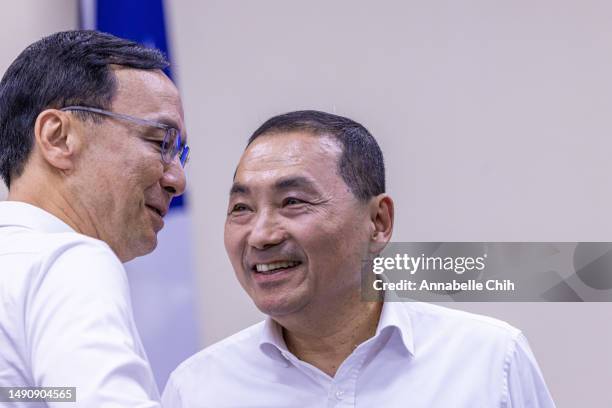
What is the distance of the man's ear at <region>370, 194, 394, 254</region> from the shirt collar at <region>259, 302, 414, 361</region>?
0.13m

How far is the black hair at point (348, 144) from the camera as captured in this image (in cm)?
177

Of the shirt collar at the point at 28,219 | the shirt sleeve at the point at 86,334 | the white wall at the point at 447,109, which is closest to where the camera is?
the shirt sleeve at the point at 86,334

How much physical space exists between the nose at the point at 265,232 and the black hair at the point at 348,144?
0.63ft

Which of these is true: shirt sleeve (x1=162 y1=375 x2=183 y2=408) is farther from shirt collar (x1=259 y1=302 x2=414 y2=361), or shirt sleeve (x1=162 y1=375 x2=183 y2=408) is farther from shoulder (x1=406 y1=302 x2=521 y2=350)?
shoulder (x1=406 y1=302 x2=521 y2=350)

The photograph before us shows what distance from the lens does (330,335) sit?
1722 millimetres

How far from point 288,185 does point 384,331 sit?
14.0 inches

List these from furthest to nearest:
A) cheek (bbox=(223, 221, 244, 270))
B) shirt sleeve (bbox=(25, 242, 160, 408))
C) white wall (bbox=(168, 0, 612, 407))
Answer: white wall (bbox=(168, 0, 612, 407)) < cheek (bbox=(223, 221, 244, 270)) < shirt sleeve (bbox=(25, 242, 160, 408))

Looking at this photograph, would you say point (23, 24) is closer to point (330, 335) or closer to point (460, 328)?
point (330, 335)

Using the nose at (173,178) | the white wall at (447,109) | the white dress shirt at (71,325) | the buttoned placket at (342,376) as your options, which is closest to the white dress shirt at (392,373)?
the buttoned placket at (342,376)

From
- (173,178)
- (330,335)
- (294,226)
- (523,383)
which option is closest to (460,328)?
(523,383)

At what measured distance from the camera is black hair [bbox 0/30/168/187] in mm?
1518

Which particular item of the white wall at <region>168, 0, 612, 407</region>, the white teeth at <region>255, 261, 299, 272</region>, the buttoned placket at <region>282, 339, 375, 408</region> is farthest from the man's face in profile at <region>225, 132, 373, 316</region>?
the white wall at <region>168, 0, 612, 407</region>

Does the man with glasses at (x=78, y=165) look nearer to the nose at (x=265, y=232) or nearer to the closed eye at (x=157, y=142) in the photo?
the closed eye at (x=157, y=142)

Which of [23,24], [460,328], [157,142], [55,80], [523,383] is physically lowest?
[523,383]
